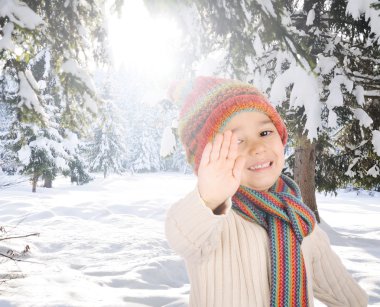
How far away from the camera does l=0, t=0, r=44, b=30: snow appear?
2357mm

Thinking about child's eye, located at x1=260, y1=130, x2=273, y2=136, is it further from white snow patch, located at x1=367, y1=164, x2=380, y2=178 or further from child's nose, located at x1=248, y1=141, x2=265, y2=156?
white snow patch, located at x1=367, y1=164, x2=380, y2=178

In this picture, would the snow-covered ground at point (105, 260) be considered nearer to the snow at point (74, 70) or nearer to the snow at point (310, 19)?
the snow at point (74, 70)

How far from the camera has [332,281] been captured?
1.73 metres

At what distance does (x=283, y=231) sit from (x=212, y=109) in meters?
0.68

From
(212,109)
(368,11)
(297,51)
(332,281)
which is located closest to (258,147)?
(212,109)

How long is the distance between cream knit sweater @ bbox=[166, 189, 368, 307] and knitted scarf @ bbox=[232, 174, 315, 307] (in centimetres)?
5

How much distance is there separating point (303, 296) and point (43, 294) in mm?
3398

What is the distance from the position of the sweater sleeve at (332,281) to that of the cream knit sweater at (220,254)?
0.02 meters

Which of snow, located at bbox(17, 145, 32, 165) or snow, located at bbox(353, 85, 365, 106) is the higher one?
snow, located at bbox(353, 85, 365, 106)

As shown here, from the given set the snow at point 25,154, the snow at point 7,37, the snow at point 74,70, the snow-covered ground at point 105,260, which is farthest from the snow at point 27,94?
the snow at point 25,154

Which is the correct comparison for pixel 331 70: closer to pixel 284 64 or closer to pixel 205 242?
pixel 284 64

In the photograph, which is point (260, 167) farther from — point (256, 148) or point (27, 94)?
point (27, 94)

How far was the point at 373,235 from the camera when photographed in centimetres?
872

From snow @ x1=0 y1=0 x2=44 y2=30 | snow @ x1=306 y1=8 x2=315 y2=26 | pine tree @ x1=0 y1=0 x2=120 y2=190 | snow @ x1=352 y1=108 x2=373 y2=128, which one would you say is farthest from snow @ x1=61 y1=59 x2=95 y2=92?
snow @ x1=352 y1=108 x2=373 y2=128
